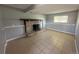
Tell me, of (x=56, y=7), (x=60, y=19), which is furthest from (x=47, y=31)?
(x=56, y=7)

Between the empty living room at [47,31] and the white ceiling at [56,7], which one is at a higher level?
the white ceiling at [56,7]

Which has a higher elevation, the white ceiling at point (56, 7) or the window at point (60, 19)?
the white ceiling at point (56, 7)

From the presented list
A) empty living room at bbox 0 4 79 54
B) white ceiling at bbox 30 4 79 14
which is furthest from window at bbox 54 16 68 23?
white ceiling at bbox 30 4 79 14

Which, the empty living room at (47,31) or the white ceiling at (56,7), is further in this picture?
the empty living room at (47,31)

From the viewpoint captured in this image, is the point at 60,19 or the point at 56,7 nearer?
the point at 56,7

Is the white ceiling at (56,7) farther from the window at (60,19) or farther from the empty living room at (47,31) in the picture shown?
the window at (60,19)

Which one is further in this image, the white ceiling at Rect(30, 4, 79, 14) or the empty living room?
the empty living room

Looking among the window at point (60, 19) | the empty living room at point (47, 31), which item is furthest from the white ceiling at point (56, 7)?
the window at point (60, 19)

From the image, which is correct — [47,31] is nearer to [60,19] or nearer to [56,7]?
[60,19]

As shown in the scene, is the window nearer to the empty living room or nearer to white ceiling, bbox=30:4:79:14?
the empty living room

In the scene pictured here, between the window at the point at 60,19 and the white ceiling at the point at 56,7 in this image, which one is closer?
the white ceiling at the point at 56,7

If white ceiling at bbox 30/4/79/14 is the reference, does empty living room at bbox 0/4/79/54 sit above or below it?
below
